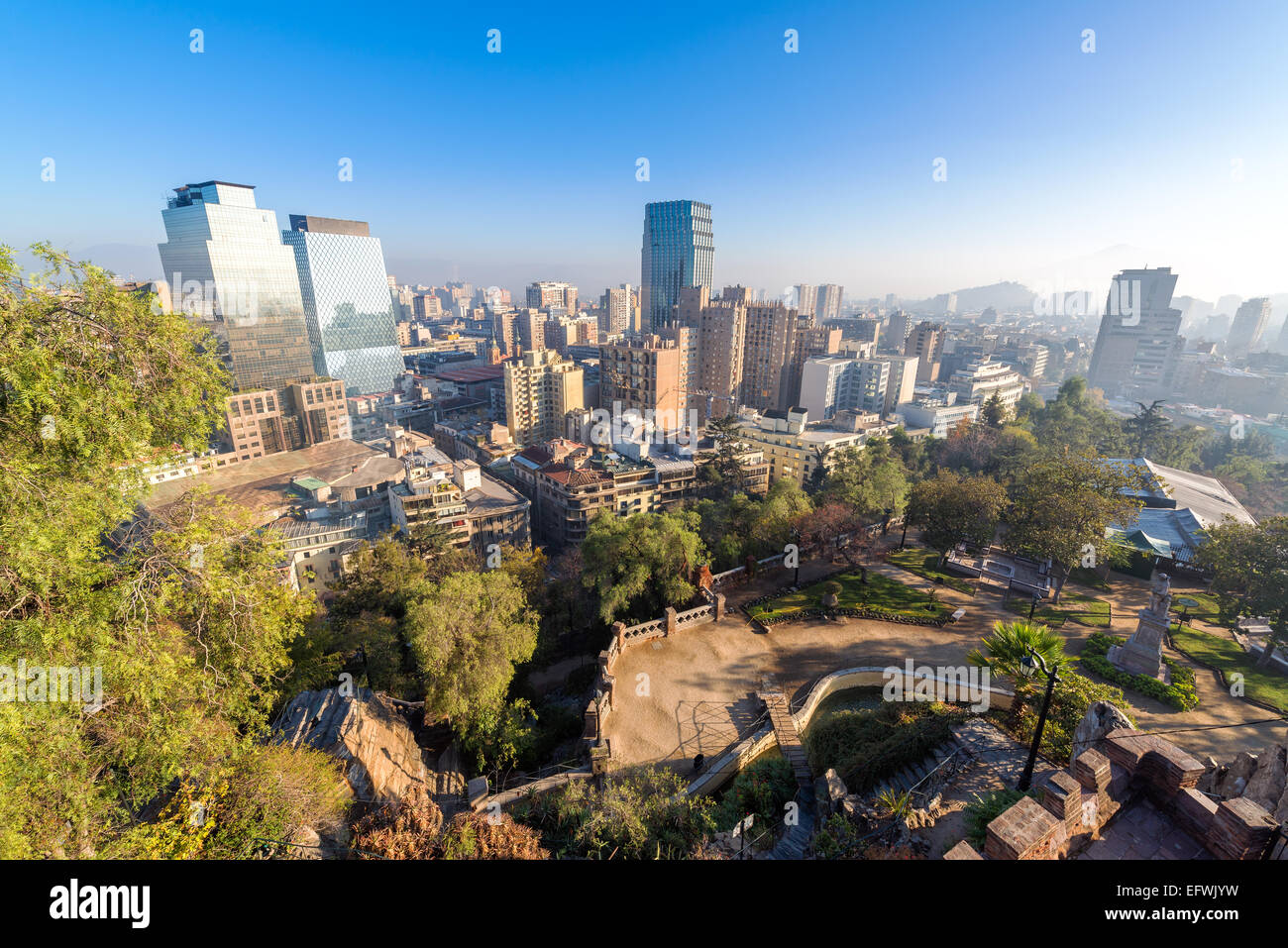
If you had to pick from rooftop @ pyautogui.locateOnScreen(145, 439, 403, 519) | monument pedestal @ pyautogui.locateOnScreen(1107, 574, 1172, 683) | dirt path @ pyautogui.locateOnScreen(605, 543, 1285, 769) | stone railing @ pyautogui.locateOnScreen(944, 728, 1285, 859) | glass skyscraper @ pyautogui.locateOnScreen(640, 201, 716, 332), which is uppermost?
glass skyscraper @ pyautogui.locateOnScreen(640, 201, 716, 332)

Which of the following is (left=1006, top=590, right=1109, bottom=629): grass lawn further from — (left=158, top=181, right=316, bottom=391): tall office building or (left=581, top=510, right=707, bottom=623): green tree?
(left=158, top=181, right=316, bottom=391): tall office building

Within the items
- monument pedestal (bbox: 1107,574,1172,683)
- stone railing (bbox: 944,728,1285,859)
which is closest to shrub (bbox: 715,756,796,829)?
stone railing (bbox: 944,728,1285,859)

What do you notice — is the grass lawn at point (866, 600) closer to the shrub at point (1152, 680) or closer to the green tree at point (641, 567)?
the green tree at point (641, 567)

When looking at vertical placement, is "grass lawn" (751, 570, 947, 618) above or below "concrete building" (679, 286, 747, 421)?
below

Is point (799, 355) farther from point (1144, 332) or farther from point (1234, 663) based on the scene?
point (1144, 332)

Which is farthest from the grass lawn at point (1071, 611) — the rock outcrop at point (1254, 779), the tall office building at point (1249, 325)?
the tall office building at point (1249, 325)

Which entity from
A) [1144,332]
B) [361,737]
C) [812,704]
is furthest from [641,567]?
[1144,332]
